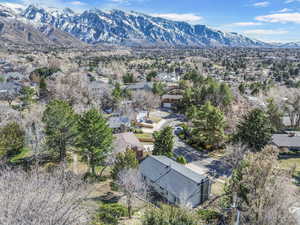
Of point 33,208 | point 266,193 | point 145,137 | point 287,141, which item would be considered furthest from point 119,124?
point 33,208

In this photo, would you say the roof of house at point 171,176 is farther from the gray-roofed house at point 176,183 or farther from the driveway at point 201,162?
the driveway at point 201,162

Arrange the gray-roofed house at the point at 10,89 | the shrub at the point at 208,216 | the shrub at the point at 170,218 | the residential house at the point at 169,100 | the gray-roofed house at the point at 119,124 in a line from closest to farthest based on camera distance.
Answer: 1. the shrub at the point at 170,218
2. the shrub at the point at 208,216
3. the gray-roofed house at the point at 119,124
4. the gray-roofed house at the point at 10,89
5. the residential house at the point at 169,100

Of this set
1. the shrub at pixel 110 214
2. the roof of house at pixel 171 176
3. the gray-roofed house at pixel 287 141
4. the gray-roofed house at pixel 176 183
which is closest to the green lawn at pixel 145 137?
the roof of house at pixel 171 176

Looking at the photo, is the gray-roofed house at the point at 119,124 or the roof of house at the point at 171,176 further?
the gray-roofed house at the point at 119,124

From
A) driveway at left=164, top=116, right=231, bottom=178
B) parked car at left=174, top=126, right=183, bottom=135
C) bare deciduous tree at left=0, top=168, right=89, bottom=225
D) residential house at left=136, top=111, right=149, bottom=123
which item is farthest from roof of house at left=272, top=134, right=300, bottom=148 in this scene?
bare deciduous tree at left=0, top=168, right=89, bottom=225

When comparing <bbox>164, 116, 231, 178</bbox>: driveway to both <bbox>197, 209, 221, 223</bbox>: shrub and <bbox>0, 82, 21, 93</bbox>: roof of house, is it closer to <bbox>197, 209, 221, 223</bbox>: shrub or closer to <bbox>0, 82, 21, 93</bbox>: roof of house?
<bbox>197, 209, 221, 223</bbox>: shrub

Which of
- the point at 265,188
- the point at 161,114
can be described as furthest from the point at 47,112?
the point at 161,114

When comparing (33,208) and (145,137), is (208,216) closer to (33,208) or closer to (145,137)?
(33,208)
